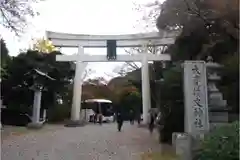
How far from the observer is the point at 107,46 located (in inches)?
1057

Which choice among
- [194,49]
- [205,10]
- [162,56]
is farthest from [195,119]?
[162,56]

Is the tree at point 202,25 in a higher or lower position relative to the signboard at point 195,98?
higher

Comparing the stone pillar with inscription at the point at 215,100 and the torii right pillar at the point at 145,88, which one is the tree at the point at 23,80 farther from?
the stone pillar with inscription at the point at 215,100

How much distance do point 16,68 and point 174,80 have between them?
15.9 metres

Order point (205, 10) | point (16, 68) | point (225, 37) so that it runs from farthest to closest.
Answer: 1. point (16, 68)
2. point (225, 37)
3. point (205, 10)

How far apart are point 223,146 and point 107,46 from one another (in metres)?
21.8

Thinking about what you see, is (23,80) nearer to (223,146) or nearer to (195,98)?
(195,98)

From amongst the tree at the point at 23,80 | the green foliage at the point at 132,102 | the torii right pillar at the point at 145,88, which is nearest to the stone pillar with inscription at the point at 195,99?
the tree at the point at 23,80

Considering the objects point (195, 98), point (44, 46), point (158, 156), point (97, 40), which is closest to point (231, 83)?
point (195, 98)

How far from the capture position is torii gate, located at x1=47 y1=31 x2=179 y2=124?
26422 mm

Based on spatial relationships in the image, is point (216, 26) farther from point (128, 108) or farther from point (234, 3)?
point (128, 108)

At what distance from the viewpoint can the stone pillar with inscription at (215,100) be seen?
1053 centimetres

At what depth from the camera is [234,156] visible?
5.23 metres

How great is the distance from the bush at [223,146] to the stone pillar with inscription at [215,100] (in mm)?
4148
